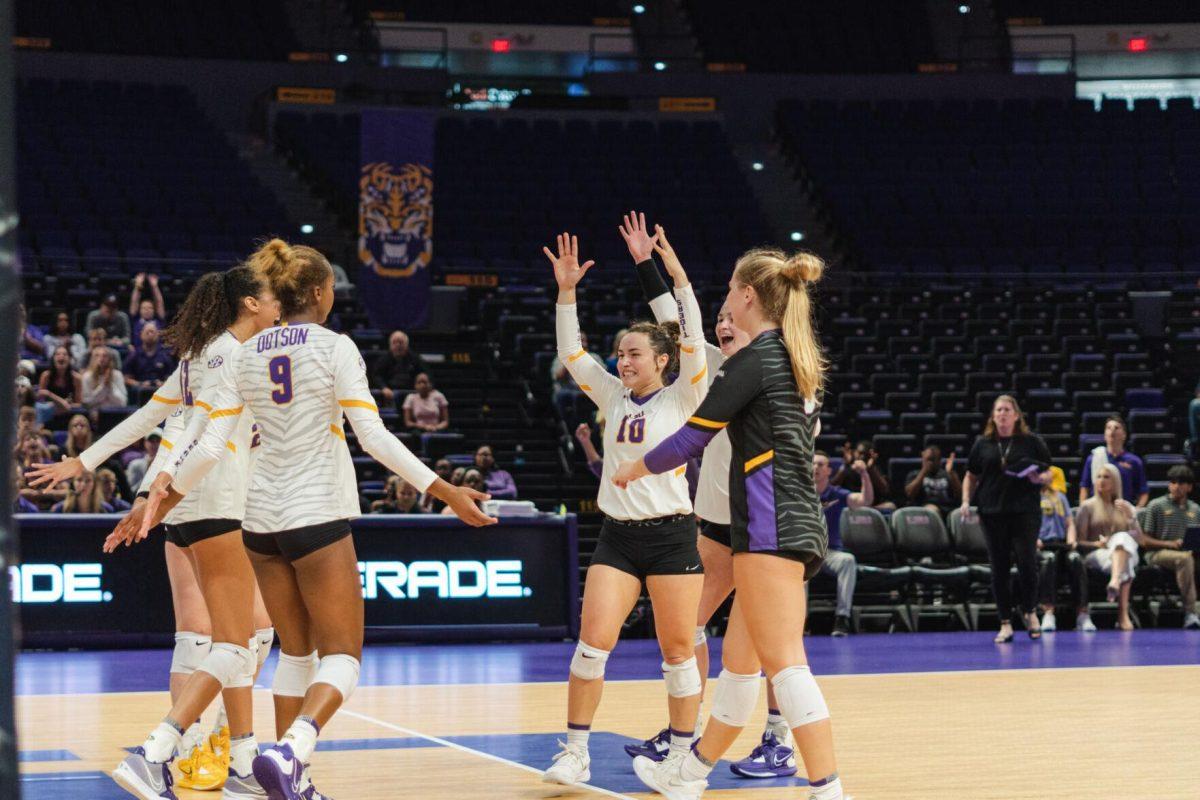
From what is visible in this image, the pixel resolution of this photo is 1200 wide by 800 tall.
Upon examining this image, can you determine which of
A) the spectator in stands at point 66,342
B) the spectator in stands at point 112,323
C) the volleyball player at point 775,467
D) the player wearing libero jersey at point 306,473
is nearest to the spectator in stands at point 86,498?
the spectator in stands at point 66,342

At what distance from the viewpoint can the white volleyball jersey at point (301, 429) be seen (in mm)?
5105

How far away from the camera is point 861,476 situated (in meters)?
14.5

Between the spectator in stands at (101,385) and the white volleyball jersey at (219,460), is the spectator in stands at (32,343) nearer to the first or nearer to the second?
the spectator in stands at (101,385)

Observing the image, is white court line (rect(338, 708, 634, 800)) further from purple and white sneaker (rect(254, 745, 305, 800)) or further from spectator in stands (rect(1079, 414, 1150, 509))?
spectator in stands (rect(1079, 414, 1150, 509))

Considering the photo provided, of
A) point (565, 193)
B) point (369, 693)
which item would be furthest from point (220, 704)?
point (565, 193)

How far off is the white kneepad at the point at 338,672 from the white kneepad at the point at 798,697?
135cm

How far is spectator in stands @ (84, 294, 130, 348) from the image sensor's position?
15.5m

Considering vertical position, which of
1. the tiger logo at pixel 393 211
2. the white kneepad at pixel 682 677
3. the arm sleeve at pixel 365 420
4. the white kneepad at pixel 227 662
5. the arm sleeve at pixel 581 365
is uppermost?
the tiger logo at pixel 393 211

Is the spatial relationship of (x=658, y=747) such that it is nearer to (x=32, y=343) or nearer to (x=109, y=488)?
(x=109, y=488)

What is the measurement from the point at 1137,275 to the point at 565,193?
8.27 metres

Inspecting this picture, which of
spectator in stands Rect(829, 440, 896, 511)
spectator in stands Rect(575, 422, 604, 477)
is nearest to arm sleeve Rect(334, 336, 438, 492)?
spectator in stands Rect(575, 422, 604, 477)

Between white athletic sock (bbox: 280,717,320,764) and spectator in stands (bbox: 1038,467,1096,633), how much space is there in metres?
10.0

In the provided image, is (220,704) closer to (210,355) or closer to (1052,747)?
(210,355)

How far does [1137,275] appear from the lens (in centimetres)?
2228
